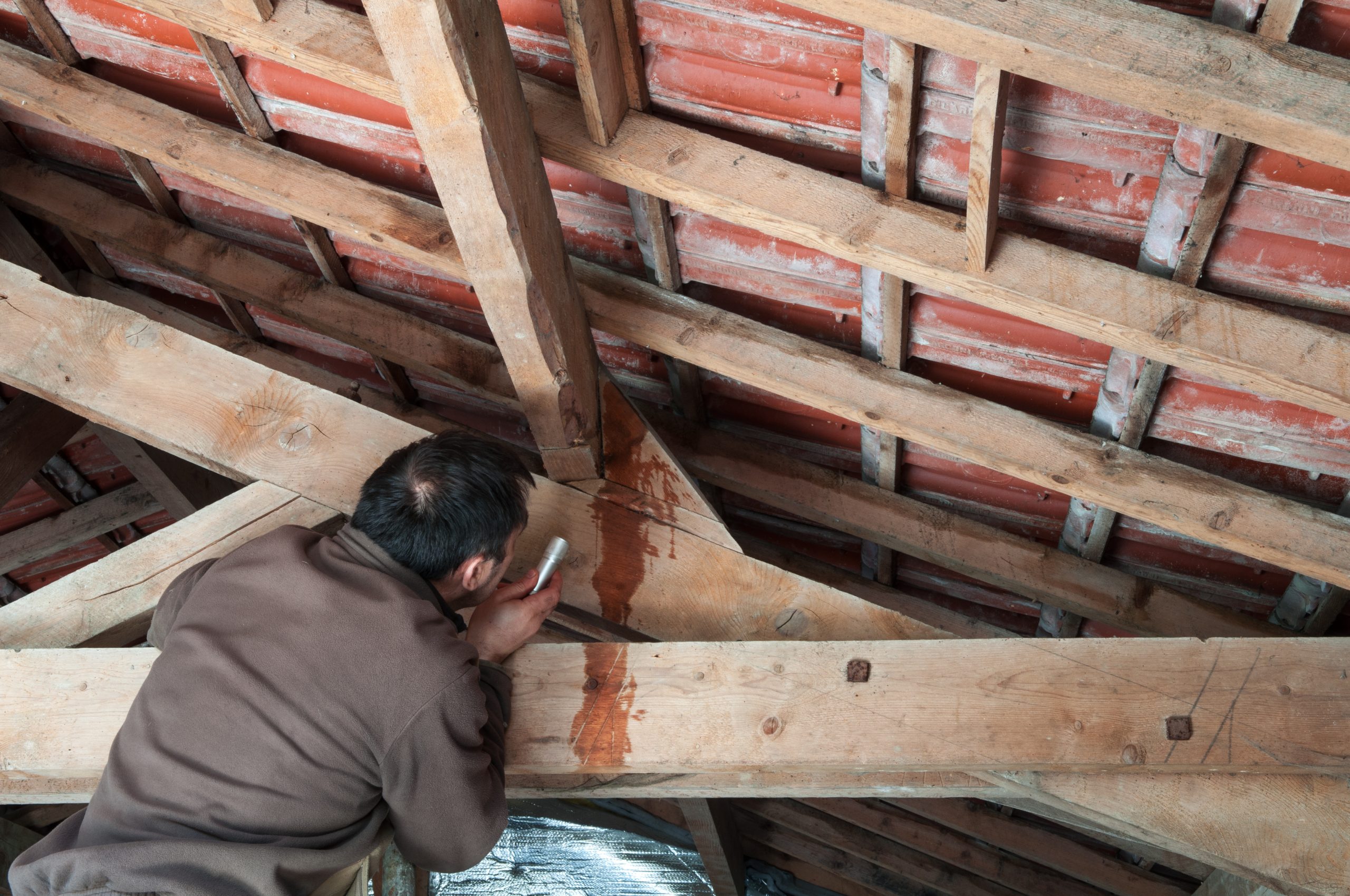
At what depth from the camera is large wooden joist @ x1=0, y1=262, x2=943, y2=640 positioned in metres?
2.47

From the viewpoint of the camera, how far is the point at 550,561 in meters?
2.31

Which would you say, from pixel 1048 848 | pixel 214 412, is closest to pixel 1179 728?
pixel 214 412

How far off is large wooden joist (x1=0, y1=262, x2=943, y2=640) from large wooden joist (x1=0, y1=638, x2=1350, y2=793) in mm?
252

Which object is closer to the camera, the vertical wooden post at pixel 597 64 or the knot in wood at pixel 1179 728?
the vertical wooden post at pixel 597 64

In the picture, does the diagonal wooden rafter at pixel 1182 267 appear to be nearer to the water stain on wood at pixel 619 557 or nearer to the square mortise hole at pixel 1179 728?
the square mortise hole at pixel 1179 728

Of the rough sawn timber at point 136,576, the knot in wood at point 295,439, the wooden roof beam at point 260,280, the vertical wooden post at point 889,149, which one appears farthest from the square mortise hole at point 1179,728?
the wooden roof beam at point 260,280

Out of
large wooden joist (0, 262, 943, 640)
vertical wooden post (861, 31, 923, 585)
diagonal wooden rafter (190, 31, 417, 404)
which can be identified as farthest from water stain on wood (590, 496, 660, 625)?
diagonal wooden rafter (190, 31, 417, 404)

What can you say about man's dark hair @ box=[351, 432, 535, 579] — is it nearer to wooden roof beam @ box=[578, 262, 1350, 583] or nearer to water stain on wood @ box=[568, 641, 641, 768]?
water stain on wood @ box=[568, 641, 641, 768]

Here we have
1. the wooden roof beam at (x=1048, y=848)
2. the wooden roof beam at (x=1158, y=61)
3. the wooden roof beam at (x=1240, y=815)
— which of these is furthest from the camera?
the wooden roof beam at (x=1048, y=848)

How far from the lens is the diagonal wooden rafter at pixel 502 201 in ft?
5.60

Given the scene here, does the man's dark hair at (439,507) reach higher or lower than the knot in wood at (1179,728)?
lower

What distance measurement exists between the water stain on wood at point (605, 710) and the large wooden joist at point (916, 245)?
3.04 feet

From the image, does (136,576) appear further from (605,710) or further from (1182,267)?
(1182,267)

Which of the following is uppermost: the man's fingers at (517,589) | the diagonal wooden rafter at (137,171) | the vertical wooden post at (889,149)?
the vertical wooden post at (889,149)
